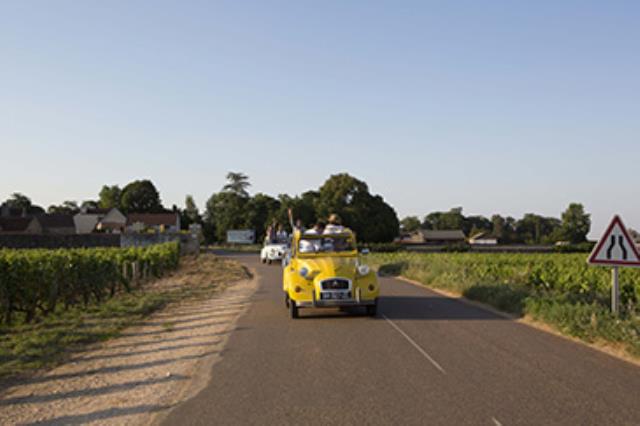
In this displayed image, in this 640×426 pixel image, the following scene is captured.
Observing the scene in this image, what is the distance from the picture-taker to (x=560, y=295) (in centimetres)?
1548

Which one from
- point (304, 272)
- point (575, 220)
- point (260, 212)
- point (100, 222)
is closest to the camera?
point (304, 272)

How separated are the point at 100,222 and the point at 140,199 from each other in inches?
805

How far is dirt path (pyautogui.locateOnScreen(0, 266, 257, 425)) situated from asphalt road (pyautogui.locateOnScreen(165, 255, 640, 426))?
33 centimetres

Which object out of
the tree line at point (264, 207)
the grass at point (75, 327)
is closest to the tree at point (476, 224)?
the tree line at point (264, 207)

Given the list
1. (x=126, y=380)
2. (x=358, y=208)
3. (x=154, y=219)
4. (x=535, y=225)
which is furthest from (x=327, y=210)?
(x=535, y=225)

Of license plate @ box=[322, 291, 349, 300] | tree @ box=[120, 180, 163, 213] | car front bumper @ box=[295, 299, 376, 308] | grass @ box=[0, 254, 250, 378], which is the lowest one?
grass @ box=[0, 254, 250, 378]

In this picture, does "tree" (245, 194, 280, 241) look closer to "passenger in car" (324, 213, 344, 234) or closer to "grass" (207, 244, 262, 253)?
"grass" (207, 244, 262, 253)

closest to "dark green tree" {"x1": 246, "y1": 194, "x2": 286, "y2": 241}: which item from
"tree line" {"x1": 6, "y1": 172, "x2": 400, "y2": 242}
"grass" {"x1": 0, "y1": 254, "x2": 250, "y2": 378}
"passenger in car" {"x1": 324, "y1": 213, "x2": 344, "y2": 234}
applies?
"tree line" {"x1": 6, "y1": 172, "x2": 400, "y2": 242}

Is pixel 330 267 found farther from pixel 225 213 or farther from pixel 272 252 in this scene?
pixel 225 213

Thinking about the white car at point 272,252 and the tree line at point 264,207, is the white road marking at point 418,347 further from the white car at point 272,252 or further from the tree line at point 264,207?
the tree line at point 264,207

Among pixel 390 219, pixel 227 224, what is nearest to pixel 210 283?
pixel 390 219

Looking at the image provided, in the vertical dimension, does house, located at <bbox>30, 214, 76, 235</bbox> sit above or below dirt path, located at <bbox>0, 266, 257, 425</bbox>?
above

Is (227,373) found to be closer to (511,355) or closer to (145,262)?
(511,355)

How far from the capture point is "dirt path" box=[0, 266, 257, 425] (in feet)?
21.0
